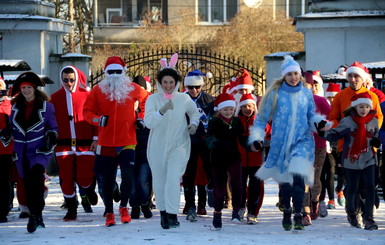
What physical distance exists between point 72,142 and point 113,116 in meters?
0.88

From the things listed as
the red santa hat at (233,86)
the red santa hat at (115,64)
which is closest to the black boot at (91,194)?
the red santa hat at (115,64)

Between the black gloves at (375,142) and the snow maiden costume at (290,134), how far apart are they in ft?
2.26

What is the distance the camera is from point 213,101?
11.8 meters

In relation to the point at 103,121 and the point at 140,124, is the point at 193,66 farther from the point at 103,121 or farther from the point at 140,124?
the point at 103,121

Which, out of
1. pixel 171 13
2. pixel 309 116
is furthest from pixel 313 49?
pixel 171 13

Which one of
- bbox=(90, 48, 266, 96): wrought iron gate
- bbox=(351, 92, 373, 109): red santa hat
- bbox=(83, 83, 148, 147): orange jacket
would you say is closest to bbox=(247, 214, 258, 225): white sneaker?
bbox=(83, 83, 148, 147): orange jacket

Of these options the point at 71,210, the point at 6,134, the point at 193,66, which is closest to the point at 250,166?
the point at 71,210

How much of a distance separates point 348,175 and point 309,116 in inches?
34.7

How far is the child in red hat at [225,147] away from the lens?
10.7 meters

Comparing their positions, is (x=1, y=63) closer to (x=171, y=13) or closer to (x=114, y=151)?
(x=114, y=151)

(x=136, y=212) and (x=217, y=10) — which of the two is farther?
(x=217, y=10)

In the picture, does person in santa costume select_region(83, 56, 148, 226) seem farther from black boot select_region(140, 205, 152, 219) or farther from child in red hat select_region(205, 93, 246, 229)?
child in red hat select_region(205, 93, 246, 229)

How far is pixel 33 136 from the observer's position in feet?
35.0


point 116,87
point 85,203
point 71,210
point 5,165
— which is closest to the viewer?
point 116,87
